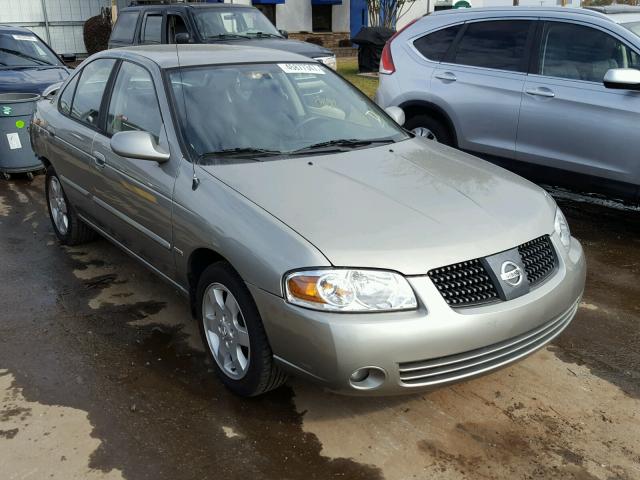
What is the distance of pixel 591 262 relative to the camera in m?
5.11

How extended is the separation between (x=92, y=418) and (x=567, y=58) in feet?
15.6

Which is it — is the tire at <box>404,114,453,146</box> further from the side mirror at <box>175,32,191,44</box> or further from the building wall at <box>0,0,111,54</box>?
the building wall at <box>0,0,111,54</box>

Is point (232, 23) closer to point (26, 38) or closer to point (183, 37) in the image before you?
point (183, 37)

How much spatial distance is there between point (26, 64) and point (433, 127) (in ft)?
19.6

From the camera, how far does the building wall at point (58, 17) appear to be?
1881 cm

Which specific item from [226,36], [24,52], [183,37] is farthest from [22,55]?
[226,36]

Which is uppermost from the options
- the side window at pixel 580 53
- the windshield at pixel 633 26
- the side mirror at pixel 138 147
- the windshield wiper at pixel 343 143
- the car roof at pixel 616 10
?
the car roof at pixel 616 10

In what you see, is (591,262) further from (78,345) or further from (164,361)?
(78,345)

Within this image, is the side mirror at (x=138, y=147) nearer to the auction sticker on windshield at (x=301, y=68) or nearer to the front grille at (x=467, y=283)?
the auction sticker on windshield at (x=301, y=68)

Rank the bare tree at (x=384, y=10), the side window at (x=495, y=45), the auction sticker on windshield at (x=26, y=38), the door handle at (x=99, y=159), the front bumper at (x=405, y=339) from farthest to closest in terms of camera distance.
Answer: the bare tree at (x=384, y=10), the auction sticker on windshield at (x=26, y=38), the side window at (x=495, y=45), the door handle at (x=99, y=159), the front bumper at (x=405, y=339)

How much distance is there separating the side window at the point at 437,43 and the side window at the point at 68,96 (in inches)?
136

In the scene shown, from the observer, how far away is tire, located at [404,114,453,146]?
21.4 feet

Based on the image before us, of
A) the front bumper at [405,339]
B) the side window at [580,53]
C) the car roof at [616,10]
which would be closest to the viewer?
the front bumper at [405,339]

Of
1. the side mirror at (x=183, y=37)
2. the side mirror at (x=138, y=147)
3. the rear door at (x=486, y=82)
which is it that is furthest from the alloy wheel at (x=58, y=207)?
the side mirror at (x=183, y=37)
